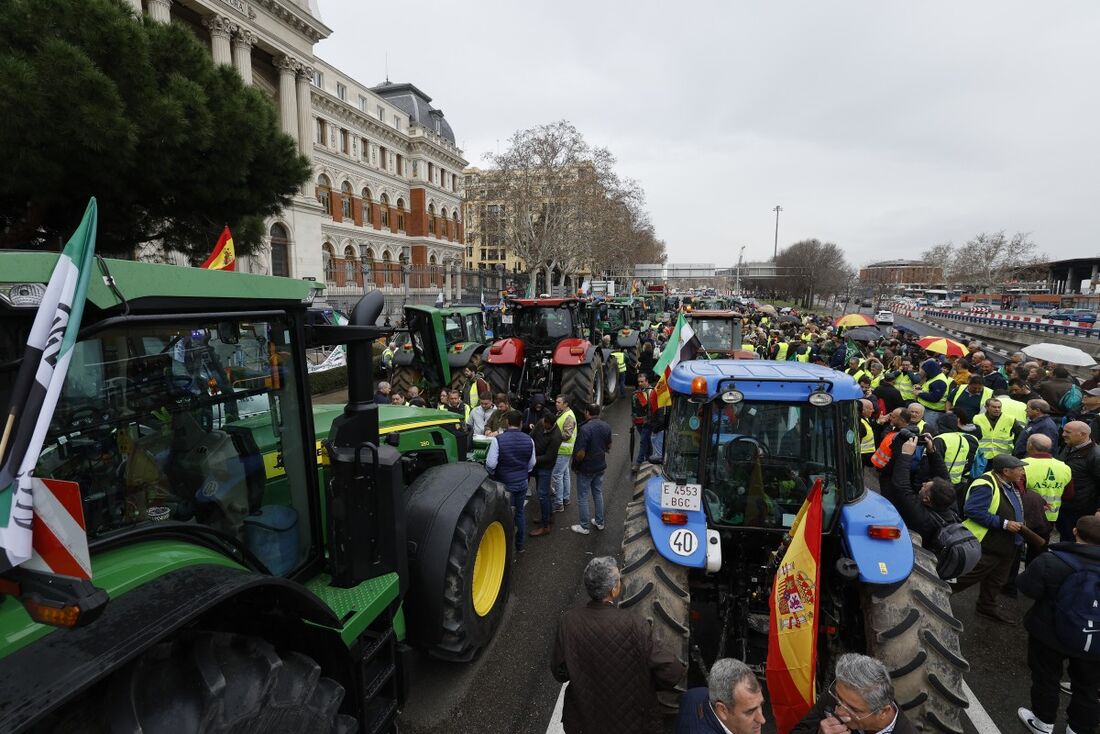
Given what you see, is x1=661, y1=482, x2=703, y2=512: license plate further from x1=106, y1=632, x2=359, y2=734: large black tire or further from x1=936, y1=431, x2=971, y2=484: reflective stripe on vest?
x1=936, y1=431, x2=971, y2=484: reflective stripe on vest

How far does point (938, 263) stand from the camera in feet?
249

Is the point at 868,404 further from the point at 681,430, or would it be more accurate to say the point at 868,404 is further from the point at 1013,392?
the point at 681,430

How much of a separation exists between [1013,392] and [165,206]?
1406 cm

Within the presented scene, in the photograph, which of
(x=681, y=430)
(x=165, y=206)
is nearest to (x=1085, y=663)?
(x=681, y=430)

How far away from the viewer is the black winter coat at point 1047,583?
3.21 meters

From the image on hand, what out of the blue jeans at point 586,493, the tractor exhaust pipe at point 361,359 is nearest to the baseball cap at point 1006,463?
the blue jeans at point 586,493

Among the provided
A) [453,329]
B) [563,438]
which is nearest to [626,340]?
[453,329]

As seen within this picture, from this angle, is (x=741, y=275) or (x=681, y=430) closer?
(x=681, y=430)

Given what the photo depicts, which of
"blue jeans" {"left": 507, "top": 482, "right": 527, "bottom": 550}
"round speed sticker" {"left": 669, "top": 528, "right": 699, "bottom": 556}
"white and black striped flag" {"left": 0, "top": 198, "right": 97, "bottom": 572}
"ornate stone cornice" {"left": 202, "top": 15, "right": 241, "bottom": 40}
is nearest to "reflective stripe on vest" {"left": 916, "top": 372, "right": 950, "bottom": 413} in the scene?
"blue jeans" {"left": 507, "top": 482, "right": 527, "bottom": 550}

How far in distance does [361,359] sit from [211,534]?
943 millimetres

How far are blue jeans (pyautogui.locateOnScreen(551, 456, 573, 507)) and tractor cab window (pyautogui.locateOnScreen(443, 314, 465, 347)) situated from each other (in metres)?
5.03

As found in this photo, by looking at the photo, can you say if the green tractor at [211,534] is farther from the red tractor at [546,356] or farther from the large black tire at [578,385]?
the red tractor at [546,356]

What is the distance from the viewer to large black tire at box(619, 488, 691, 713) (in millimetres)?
3139

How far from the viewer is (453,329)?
1117 centimetres
